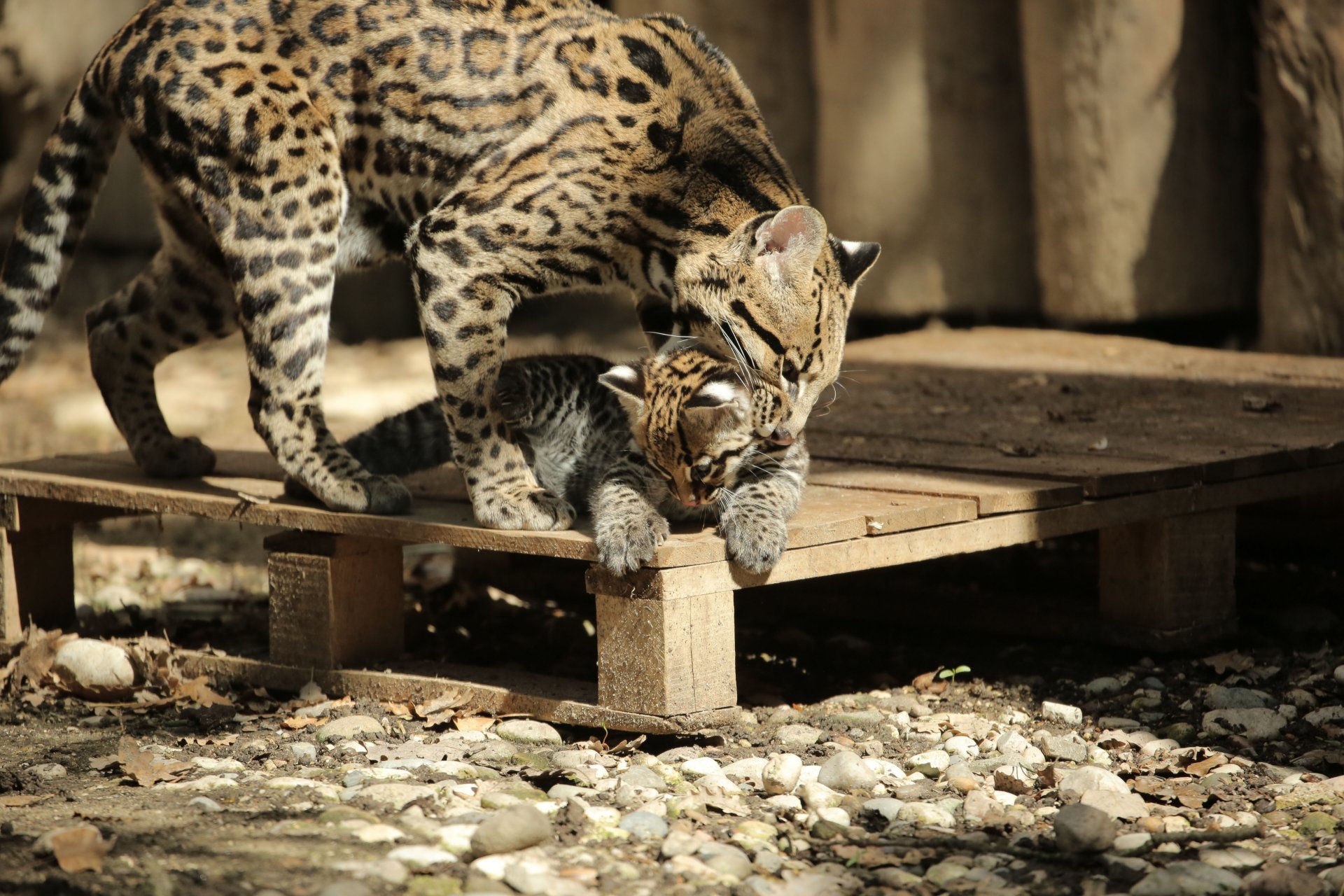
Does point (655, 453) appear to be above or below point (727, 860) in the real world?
above

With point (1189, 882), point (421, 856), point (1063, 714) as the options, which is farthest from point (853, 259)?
point (421, 856)

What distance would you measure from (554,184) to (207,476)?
5.96 feet

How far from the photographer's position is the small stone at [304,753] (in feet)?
13.8

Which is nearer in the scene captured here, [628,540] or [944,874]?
[944,874]

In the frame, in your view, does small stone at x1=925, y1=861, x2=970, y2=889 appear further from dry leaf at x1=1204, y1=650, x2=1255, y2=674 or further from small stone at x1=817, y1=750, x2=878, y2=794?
dry leaf at x1=1204, y1=650, x2=1255, y2=674

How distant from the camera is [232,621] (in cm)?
623

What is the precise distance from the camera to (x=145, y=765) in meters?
4.09

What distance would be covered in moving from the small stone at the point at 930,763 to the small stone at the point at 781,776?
0.38 meters

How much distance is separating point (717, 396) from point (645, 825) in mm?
1162

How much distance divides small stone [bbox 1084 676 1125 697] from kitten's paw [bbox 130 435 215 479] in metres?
3.07

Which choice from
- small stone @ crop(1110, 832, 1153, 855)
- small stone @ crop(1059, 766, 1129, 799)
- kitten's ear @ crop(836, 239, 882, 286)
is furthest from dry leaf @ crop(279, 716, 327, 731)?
small stone @ crop(1110, 832, 1153, 855)

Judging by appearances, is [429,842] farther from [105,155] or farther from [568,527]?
[105,155]

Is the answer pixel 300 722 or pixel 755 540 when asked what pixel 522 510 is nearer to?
pixel 755 540

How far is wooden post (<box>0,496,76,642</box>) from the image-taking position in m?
5.74
